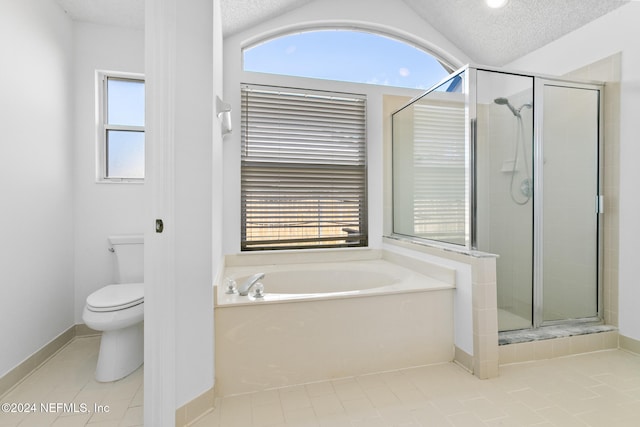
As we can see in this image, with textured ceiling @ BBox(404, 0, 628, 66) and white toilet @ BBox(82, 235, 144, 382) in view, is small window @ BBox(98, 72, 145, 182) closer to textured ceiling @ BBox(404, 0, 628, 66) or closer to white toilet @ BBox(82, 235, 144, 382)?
white toilet @ BBox(82, 235, 144, 382)

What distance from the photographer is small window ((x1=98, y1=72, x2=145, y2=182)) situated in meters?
2.57

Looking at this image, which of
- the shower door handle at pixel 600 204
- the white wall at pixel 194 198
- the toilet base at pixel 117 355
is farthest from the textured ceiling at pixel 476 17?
the toilet base at pixel 117 355

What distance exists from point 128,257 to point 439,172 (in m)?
2.46

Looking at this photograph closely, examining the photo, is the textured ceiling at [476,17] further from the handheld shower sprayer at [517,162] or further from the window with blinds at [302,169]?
the handheld shower sprayer at [517,162]

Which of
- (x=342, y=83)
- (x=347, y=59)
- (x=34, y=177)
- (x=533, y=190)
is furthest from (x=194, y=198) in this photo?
(x=533, y=190)

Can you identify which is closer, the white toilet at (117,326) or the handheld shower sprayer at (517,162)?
the white toilet at (117,326)

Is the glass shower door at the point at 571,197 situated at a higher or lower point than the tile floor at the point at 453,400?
higher

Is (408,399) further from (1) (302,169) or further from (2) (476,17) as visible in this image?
(2) (476,17)

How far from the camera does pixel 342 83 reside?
292 centimetres

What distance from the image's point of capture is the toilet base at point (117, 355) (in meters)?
1.87

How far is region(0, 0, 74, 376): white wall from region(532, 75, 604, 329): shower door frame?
10.8ft

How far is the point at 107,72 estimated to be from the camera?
2.51 m

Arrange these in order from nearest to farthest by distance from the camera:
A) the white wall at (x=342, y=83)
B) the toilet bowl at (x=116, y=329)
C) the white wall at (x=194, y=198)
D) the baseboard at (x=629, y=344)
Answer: the white wall at (x=194, y=198) → the toilet bowl at (x=116, y=329) → the baseboard at (x=629, y=344) → the white wall at (x=342, y=83)

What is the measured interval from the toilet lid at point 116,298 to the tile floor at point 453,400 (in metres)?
0.81
